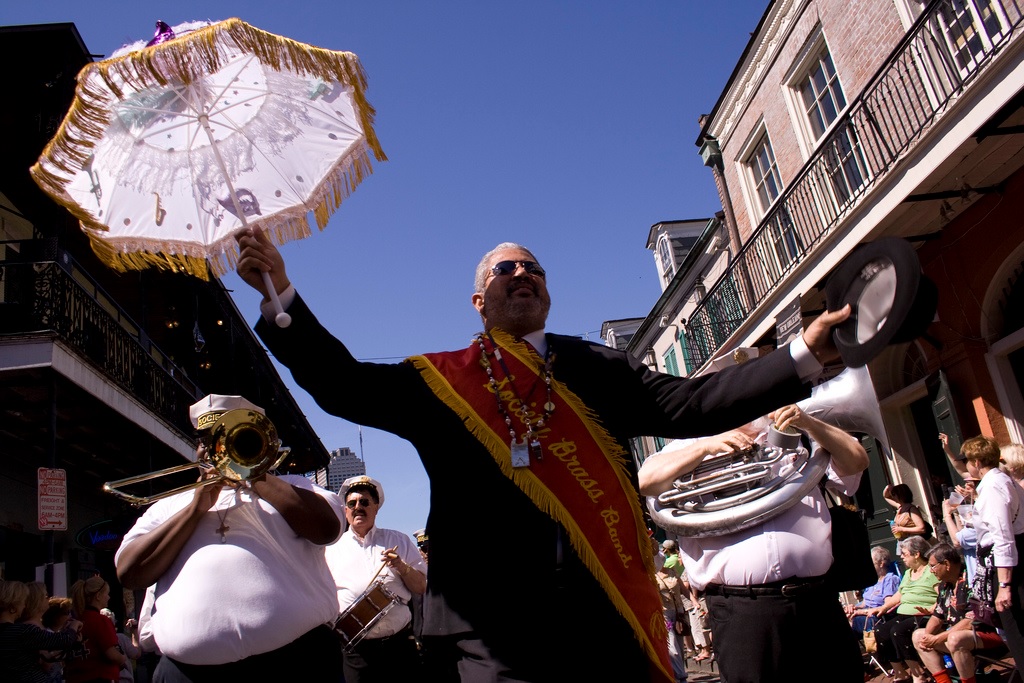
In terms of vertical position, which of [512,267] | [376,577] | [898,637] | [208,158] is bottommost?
[898,637]

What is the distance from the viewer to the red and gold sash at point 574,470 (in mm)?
2258

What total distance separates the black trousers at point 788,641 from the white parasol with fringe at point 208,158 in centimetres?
234

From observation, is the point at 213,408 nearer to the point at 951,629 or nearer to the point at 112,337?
the point at 951,629

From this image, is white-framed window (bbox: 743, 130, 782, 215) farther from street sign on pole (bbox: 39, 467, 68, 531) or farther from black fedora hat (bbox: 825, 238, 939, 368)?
black fedora hat (bbox: 825, 238, 939, 368)

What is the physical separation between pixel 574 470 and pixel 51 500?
6.74m

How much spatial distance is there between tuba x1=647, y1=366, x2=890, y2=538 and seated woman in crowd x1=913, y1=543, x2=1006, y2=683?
9.78 feet

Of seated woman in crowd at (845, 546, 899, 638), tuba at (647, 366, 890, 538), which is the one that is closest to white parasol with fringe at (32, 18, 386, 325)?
tuba at (647, 366, 890, 538)

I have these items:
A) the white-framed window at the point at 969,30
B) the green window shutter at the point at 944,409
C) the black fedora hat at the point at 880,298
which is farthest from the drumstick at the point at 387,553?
the green window shutter at the point at 944,409

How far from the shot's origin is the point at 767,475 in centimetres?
378

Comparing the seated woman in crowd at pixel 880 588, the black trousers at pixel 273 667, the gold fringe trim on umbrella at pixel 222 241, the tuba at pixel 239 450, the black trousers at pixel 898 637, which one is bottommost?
the black trousers at pixel 898 637

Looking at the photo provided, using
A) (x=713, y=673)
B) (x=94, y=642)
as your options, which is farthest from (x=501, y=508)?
(x=713, y=673)

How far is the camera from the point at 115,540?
1188cm

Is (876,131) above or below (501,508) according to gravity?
above

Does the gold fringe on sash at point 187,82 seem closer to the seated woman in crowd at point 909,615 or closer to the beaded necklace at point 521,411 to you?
the beaded necklace at point 521,411
